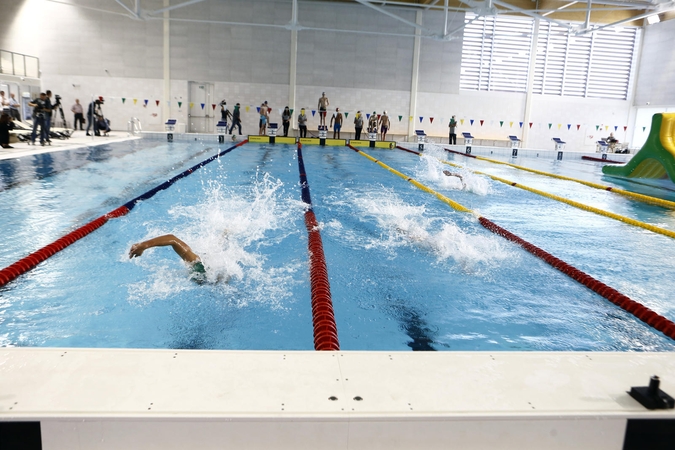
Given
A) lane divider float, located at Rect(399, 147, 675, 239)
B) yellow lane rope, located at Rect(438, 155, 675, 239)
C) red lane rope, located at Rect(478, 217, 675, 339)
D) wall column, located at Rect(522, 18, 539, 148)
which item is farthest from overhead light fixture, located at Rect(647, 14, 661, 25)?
red lane rope, located at Rect(478, 217, 675, 339)

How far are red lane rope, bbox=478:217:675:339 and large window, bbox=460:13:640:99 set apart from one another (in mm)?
17029

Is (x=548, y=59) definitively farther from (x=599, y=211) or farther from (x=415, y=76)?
(x=599, y=211)

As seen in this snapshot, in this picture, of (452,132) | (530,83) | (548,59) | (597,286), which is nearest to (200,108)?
(452,132)

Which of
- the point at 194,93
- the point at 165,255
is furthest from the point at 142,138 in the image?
the point at 165,255

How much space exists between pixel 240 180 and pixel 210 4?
13.1 metres

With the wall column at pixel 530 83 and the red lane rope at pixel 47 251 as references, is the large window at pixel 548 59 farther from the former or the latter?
the red lane rope at pixel 47 251

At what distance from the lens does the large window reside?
19.9 metres

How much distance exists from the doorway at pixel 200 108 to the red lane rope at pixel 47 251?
591 inches

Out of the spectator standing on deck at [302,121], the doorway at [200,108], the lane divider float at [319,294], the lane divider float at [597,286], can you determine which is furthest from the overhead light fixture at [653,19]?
the lane divider float at [319,294]

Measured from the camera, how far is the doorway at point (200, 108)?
19.1 meters

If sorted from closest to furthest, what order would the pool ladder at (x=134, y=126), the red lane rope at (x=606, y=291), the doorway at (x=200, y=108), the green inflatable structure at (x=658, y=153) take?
the red lane rope at (x=606, y=291), the green inflatable structure at (x=658, y=153), the pool ladder at (x=134, y=126), the doorway at (x=200, y=108)

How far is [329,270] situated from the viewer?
3.84 m

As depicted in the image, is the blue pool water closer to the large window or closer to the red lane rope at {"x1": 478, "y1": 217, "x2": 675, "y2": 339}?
the red lane rope at {"x1": 478, "y1": 217, "x2": 675, "y2": 339}

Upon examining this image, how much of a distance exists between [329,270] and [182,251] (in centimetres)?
112
